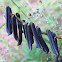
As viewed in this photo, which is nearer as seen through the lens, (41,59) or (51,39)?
(51,39)

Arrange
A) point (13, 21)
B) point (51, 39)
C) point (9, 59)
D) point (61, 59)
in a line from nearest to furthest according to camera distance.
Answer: point (13, 21)
point (51, 39)
point (61, 59)
point (9, 59)

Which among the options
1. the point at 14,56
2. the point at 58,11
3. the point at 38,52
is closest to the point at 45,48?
the point at 38,52

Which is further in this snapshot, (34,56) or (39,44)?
(34,56)

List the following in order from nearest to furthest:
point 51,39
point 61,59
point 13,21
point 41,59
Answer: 1. point 13,21
2. point 51,39
3. point 61,59
4. point 41,59

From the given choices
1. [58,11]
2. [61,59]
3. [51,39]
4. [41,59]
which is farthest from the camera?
[58,11]

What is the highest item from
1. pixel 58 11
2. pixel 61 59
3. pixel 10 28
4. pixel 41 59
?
pixel 58 11

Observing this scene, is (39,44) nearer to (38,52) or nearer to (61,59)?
(61,59)

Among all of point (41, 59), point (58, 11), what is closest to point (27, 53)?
point (41, 59)

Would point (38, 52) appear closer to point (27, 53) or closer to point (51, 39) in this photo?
point (27, 53)

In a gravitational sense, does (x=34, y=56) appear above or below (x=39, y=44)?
below
